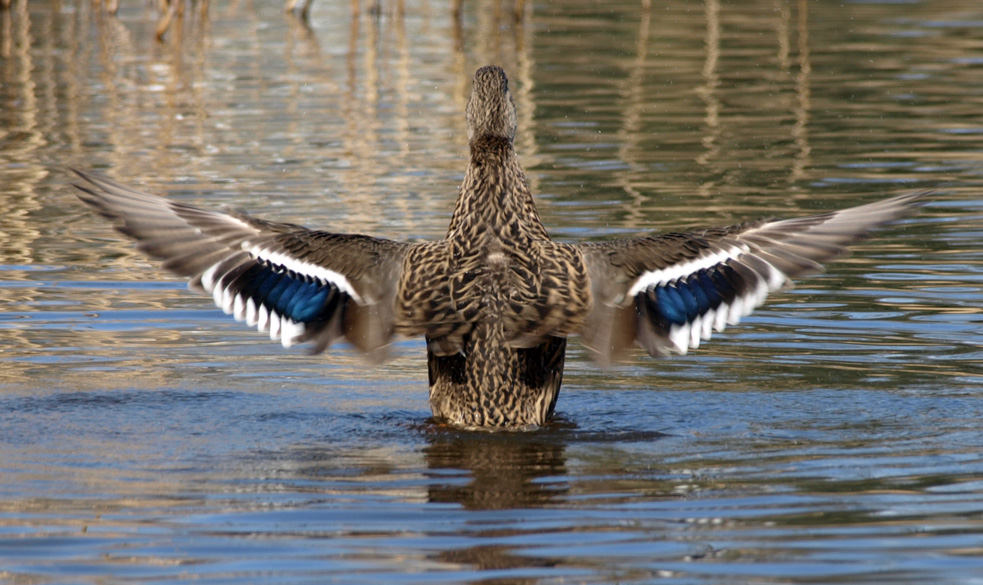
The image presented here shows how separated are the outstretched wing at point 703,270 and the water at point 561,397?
0.52 m

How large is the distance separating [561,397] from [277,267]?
1676 mm

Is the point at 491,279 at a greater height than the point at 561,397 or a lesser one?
greater

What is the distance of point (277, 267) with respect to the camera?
6.79 metres

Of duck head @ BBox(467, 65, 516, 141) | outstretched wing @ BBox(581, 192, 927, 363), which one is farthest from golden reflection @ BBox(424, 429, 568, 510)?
duck head @ BBox(467, 65, 516, 141)

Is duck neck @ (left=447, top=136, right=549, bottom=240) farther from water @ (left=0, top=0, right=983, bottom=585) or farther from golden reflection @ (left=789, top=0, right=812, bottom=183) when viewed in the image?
golden reflection @ (left=789, top=0, right=812, bottom=183)

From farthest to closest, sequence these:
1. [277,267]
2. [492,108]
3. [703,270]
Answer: [492,108]
[277,267]
[703,270]

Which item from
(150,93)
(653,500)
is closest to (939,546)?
(653,500)

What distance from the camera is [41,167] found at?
14.8 meters

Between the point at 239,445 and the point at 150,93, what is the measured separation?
14249 millimetres

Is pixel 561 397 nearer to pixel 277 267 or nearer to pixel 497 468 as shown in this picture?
pixel 497 468

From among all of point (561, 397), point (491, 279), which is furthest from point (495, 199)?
point (561, 397)

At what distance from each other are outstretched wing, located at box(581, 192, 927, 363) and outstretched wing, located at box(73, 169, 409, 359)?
968 mm

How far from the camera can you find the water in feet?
16.7

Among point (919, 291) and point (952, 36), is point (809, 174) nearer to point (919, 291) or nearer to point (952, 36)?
point (919, 291)
